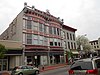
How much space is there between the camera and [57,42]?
39.8m

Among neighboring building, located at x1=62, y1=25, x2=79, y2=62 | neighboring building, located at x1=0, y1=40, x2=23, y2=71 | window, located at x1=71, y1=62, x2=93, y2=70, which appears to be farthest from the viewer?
neighboring building, located at x1=62, y1=25, x2=79, y2=62

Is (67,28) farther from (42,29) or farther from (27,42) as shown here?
(27,42)

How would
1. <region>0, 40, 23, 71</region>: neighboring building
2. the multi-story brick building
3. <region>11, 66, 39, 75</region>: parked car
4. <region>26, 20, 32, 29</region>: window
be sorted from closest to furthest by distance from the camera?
<region>11, 66, 39, 75</region>: parked car
<region>0, 40, 23, 71</region>: neighboring building
the multi-story brick building
<region>26, 20, 32, 29</region>: window

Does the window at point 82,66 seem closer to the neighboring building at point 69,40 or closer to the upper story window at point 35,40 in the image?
the upper story window at point 35,40

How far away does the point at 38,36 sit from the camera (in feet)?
109

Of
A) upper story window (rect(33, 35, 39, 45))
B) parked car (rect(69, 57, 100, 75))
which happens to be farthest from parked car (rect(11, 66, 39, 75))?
parked car (rect(69, 57, 100, 75))

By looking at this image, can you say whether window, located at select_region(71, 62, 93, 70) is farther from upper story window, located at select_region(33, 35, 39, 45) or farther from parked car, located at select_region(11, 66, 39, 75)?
upper story window, located at select_region(33, 35, 39, 45)

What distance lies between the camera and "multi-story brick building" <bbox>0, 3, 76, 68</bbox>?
30.7 m

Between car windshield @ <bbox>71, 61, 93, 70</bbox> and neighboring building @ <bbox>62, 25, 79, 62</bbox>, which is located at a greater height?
neighboring building @ <bbox>62, 25, 79, 62</bbox>

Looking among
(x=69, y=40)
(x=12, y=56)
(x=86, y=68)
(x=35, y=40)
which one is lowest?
(x=86, y=68)

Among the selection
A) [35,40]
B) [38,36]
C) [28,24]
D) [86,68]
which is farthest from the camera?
[38,36]

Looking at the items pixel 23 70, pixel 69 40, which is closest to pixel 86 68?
pixel 23 70

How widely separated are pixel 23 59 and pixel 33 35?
5.59 meters

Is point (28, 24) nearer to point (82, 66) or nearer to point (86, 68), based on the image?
point (82, 66)
